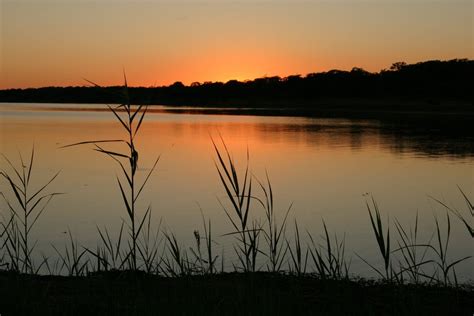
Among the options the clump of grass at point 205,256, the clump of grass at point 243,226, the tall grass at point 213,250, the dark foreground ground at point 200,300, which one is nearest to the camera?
the dark foreground ground at point 200,300

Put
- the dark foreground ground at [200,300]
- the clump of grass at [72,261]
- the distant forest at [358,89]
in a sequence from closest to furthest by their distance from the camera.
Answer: the dark foreground ground at [200,300] → the clump of grass at [72,261] → the distant forest at [358,89]

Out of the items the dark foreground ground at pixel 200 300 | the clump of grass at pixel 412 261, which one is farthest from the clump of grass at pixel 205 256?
the clump of grass at pixel 412 261

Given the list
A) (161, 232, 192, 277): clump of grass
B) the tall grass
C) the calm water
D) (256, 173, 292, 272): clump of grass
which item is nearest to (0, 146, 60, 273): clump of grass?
the tall grass

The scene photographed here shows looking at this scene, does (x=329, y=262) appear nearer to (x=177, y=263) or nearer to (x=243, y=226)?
(x=243, y=226)

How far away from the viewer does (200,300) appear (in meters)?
4.92

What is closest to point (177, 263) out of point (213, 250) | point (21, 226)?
point (213, 250)

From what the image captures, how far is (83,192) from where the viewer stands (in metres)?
14.7

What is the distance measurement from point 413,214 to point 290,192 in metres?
3.74

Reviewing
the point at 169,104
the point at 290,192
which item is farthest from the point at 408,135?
the point at 169,104

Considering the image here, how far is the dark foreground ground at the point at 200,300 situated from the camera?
15.4 feet

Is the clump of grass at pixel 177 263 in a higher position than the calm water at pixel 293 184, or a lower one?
higher

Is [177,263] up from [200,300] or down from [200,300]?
down

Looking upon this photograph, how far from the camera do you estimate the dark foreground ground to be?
15.4 ft

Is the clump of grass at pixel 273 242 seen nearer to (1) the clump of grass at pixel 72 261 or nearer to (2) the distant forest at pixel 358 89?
(1) the clump of grass at pixel 72 261
